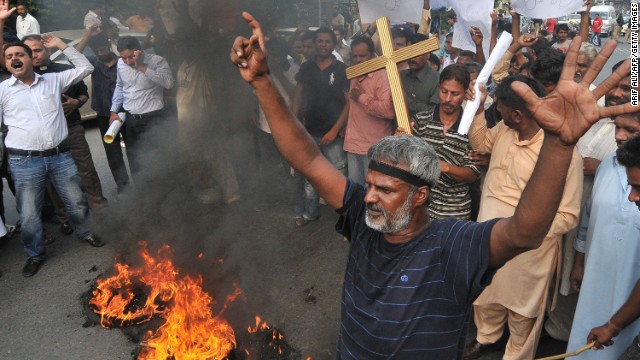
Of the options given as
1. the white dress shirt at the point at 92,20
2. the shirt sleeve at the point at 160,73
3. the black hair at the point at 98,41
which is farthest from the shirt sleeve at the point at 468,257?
the white dress shirt at the point at 92,20

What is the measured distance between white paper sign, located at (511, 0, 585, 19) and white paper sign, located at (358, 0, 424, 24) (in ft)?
3.21

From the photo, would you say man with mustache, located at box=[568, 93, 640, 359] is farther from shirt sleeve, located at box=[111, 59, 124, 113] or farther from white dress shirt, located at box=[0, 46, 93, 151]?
shirt sleeve, located at box=[111, 59, 124, 113]

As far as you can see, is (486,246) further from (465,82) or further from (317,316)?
(317,316)

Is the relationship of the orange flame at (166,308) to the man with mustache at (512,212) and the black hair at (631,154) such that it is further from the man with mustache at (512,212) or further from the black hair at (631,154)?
the black hair at (631,154)

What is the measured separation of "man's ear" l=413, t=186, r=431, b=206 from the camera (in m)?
1.98

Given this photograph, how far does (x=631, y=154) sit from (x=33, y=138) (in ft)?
16.5

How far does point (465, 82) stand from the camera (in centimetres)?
347

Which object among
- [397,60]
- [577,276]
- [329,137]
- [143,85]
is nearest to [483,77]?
[397,60]

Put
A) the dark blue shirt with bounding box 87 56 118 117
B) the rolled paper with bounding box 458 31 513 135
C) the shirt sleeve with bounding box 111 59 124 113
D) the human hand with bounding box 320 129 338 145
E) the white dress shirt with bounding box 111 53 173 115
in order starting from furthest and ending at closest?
the dark blue shirt with bounding box 87 56 118 117
the shirt sleeve with bounding box 111 59 124 113
the white dress shirt with bounding box 111 53 173 115
the human hand with bounding box 320 129 338 145
the rolled paper with bounding box 458 31 513 135

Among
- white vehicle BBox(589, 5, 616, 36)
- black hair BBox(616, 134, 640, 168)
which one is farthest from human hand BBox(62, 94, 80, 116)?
white vehicle BBox(589, 5, 616, 36)

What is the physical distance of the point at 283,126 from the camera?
2141 millimetres

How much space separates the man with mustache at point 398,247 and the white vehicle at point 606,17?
28785 millimetres

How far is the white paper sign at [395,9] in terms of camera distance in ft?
16.3

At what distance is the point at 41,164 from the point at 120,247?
1.19 m
